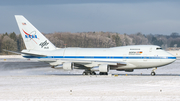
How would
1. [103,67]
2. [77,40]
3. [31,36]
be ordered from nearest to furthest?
[103,67]
[31,36]
[77,40]

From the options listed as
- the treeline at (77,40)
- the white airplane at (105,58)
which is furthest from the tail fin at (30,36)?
the treeline at (77,40)

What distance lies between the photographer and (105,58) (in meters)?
37.8

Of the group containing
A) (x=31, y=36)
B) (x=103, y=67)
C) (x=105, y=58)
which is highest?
(x=31, y=36)

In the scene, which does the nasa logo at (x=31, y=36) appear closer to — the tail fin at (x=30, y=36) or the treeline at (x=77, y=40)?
the tail fin at (x=30, y=36)

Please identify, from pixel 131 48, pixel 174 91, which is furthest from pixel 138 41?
pixel 174 91

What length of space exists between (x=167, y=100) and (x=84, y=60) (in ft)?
66.6

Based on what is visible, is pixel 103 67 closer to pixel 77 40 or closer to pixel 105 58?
pixel 105 58

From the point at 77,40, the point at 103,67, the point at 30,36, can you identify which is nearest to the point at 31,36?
the point at 30,36

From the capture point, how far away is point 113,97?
1989cm

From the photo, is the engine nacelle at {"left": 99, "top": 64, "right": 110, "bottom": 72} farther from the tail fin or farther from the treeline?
the treeline

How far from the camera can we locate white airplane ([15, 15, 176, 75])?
3678 centimetres

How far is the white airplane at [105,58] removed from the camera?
121 feet

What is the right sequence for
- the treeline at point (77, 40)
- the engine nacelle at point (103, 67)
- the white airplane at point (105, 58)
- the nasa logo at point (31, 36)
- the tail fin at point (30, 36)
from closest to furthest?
the engine nacelle at point (103, 67), the white airplane at point (105, 58), the tail fin at point (30, 36), the nasa logo at point (31, 36), the treeline at point (77, 40)

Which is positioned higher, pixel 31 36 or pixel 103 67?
pixel 31 36
